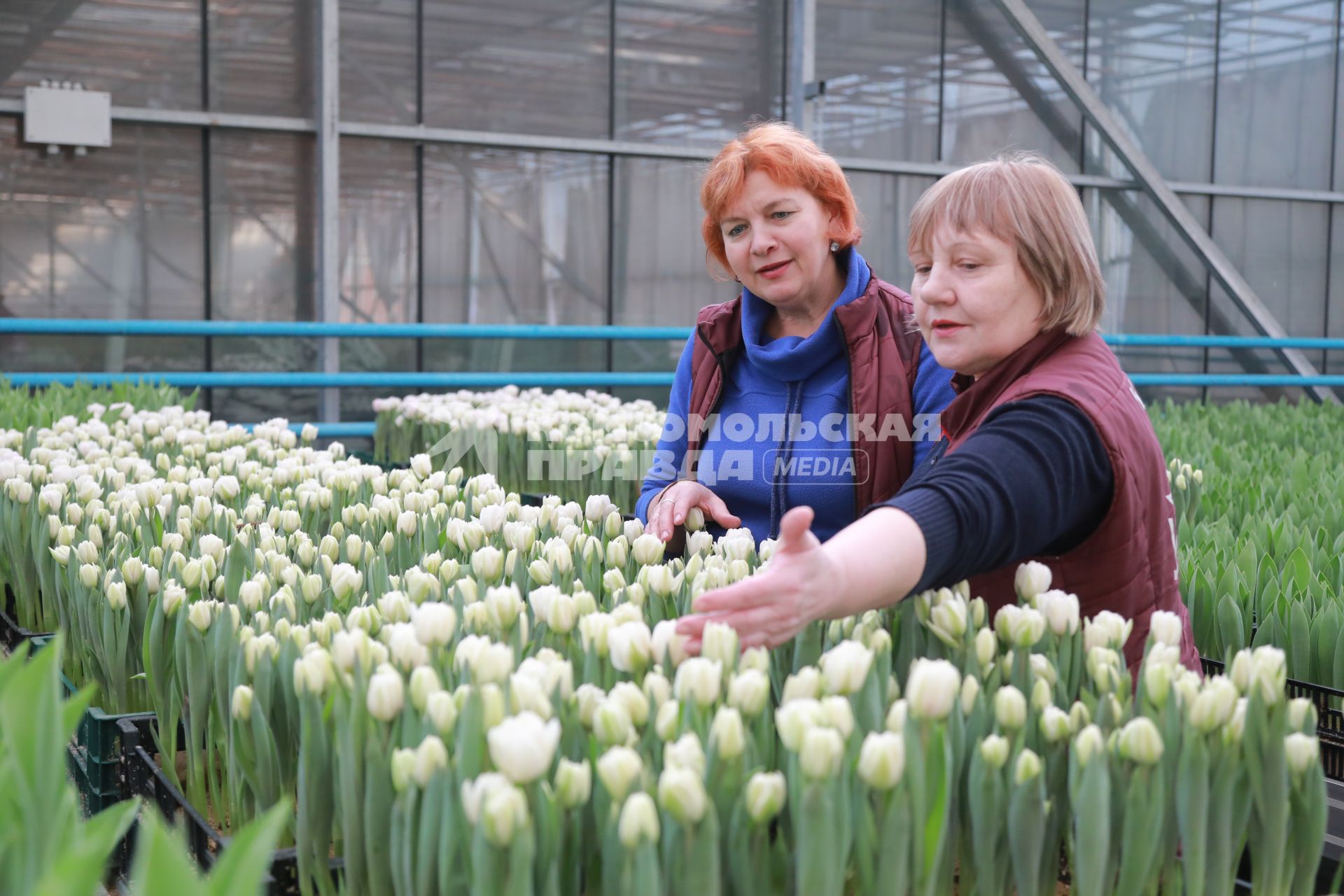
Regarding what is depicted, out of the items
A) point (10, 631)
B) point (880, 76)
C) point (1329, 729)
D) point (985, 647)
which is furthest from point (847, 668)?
point (880, 76)

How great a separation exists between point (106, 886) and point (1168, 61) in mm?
13356

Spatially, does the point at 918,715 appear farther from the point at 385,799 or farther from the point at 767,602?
the point at 385,799

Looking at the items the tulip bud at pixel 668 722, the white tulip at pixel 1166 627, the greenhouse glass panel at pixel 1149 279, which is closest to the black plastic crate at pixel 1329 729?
the white tulip at pixel 1166 627

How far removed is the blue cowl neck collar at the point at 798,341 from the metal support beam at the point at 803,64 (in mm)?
7896

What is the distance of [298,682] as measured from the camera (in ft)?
4.25

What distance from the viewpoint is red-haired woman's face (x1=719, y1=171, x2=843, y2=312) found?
9.34 ft

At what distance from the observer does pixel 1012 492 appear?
1.46 meters

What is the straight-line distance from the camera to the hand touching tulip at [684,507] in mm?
2424

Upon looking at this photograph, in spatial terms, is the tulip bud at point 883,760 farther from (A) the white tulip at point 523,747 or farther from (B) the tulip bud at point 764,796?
(A) the white tulip at point 523,747

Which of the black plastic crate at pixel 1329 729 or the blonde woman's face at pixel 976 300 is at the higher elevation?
the blonde woman's face at pixel 976 300

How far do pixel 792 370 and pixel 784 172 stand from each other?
17.7 inches

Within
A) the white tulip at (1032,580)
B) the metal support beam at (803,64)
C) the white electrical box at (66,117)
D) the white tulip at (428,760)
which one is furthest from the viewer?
the metal support beam at (803,64)

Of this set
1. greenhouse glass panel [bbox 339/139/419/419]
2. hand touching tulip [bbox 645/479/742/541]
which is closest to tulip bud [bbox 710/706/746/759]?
hand touching tulip [bbox 645/479/742/541]

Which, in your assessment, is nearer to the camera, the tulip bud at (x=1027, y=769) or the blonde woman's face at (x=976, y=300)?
the tulip bud at (x=1027, y=769)
